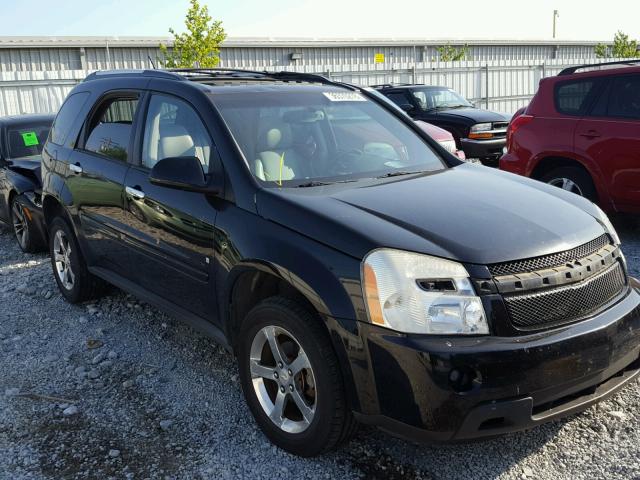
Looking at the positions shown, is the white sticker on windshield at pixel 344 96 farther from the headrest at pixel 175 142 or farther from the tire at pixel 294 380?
the tire at pixel 294 380

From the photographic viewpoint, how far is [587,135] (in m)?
6.49

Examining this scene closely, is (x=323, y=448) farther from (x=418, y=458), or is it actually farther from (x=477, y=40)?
(x=477, y=40)

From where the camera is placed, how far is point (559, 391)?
2611 millimetres

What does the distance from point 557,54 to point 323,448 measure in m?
42.7

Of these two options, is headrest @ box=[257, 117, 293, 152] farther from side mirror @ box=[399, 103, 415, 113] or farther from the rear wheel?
side mirror @ box=[399, 103, 415, 113]

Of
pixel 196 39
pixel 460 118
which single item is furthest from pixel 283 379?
pixel 196 39

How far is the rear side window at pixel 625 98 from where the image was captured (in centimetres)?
624

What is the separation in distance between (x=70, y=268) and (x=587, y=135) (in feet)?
16.5

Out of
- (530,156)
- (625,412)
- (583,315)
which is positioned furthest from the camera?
(530,156)

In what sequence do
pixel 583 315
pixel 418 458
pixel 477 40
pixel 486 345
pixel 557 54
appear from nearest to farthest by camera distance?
pixel 486 345 → pixel 583 315 → pixel 418 458 → pixel 477 40 → pixel 557 54

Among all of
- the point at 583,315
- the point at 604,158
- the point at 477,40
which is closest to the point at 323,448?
the point at 583,315

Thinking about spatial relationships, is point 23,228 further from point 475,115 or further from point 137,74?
point 475,115

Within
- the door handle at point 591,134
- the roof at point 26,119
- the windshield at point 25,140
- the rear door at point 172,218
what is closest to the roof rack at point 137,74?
the rear door at point 172,218

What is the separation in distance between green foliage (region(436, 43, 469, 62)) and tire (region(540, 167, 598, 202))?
1067 inches
